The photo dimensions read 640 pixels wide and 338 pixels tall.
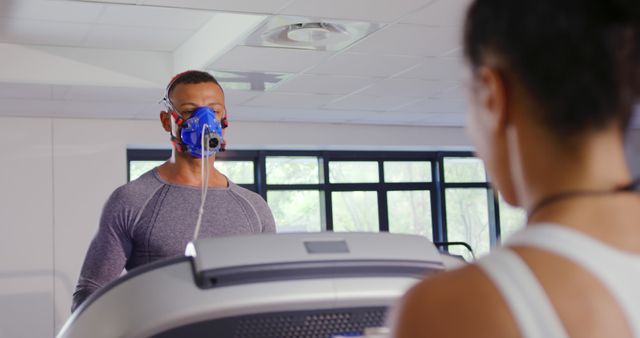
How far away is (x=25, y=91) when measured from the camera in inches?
249

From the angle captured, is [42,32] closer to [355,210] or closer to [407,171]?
[355,210]

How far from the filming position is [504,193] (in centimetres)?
70

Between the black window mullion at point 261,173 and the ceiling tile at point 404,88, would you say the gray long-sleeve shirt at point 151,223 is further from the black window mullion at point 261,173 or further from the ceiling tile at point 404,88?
the black window mullion at point 261,173

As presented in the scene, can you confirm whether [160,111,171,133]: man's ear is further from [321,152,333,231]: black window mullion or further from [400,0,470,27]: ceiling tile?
[321,152,333,231]: black window mullion

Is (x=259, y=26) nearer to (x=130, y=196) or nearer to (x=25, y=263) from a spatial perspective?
→ (x=130, y=196)

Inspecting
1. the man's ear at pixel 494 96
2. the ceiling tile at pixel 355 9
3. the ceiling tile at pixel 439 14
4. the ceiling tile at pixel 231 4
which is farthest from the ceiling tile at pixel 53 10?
the man's ear at pixel 494 96

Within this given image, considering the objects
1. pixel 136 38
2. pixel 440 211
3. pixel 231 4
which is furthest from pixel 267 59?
pixel 440 211

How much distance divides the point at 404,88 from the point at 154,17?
2325mm

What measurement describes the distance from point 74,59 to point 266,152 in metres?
2.85

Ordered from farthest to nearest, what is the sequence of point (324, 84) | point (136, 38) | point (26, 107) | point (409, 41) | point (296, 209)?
1. point (296, 209)
2. point (26, 107)
3. point (324, 84)
4. point (136, 38)
5. point (409, 41)

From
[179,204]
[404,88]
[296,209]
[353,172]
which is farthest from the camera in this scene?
[353,172]

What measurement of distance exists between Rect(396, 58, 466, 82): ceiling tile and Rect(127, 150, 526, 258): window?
7.89ft

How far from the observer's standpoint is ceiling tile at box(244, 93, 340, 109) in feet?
22.8

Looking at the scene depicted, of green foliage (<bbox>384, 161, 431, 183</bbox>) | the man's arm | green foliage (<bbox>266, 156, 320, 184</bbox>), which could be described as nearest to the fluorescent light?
green foliage (<bbox>266, 156, 320, 184</bbox>)
